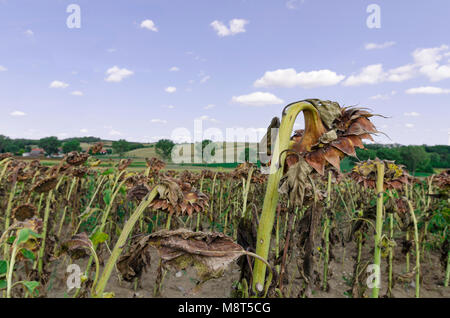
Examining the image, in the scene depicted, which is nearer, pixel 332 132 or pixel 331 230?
pixel 332 132

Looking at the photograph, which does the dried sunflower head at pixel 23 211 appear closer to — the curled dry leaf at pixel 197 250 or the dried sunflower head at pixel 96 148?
the dried sunflower head at pixel 96 148

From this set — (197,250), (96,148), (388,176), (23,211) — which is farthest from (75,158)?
(388,176)

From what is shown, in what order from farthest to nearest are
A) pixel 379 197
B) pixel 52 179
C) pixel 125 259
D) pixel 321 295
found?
pixel 321 295
pixel 52 179
pixel 379 197
pixel 125 259

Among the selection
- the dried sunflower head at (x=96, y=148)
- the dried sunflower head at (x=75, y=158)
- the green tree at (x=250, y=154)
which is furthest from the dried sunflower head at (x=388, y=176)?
the dried sunflower head at (x=96, y=148)

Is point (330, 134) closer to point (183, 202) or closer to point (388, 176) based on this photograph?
point (183, 202)

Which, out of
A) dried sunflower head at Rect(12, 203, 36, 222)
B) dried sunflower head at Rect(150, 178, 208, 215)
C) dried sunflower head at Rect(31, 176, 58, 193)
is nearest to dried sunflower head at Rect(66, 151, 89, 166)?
dried sunflower head at Rect(31, 176, 58, 193)

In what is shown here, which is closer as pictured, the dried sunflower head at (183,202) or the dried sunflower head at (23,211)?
the dried sunflower head at (183,202)

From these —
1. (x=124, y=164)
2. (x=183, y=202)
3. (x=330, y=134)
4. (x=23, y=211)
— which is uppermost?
(x=330, y=134)

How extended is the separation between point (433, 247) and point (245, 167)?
3.53m

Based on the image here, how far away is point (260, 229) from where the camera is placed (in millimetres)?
662
